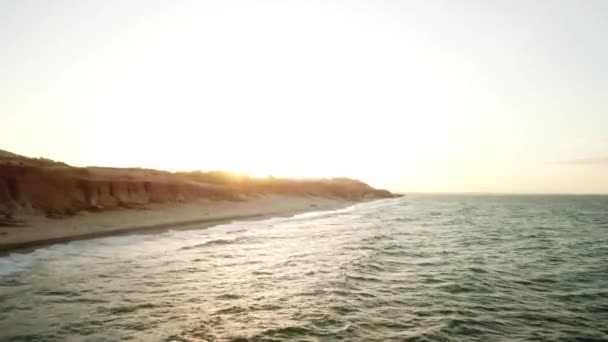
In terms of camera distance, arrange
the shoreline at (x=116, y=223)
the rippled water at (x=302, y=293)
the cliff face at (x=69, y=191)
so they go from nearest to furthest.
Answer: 1. the rippled water at (x=302, y=293)
2. the shoreline at (x=116, y=223)
3. the cliff face at (x=69, y=191)

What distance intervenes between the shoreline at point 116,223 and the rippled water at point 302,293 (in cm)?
244

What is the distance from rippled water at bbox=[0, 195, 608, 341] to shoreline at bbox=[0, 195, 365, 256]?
7.99 ft

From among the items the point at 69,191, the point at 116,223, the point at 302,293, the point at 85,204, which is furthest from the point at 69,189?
the point at 302,293

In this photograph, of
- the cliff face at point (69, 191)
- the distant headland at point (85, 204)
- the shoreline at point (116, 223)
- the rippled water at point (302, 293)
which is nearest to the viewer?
the rippled water at point (302, 293)

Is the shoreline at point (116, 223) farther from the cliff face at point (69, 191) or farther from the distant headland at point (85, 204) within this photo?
the cliff face at point (69, 191)

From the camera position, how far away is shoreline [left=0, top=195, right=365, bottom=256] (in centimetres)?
2882

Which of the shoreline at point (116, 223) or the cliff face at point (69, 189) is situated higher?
the cliff face at point (69, 189)

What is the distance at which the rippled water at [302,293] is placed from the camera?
1185 cm

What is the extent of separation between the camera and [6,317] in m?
12.7

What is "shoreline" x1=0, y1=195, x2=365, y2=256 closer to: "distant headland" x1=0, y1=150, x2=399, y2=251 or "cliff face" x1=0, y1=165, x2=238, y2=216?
"distant headland" x1=0, y1=150, x2=399, y2=251

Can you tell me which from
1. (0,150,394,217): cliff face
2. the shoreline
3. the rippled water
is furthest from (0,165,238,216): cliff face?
the rippled water

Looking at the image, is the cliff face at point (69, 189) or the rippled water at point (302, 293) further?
the cliff face at point (69, 189)

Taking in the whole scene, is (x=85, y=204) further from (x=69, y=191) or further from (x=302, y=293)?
(x=302, y=293)

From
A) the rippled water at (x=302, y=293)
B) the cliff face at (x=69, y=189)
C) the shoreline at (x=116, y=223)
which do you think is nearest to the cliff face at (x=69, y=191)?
the cliff face at (x=69, y=189)
